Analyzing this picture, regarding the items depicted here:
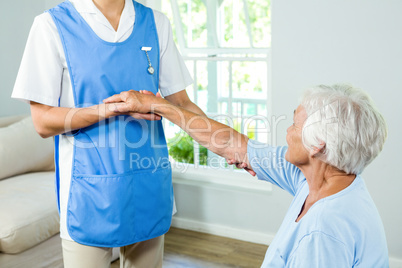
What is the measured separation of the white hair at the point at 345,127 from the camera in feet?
4.21

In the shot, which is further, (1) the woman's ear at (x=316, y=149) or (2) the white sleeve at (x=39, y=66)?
(2) the white sleeve at (x=39, y=66)

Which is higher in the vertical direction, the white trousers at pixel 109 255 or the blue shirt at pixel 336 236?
the blue shirt at pixel 336 236

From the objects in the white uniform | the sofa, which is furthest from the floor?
the white uniform

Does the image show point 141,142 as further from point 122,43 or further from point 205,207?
point 205,207

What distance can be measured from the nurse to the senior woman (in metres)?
0.11

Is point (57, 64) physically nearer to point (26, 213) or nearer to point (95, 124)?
point (95, 124)

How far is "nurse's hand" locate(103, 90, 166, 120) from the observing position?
1.54 meters

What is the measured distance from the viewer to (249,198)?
3383 millimetres

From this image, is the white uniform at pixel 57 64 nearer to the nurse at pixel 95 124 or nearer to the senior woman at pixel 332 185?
the nurse at pixel 95 124

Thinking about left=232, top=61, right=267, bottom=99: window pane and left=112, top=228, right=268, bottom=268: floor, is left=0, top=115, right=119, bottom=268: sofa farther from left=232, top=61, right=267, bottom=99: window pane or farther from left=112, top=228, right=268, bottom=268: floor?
left=232, top=61, right=267, bottom=99: window pane

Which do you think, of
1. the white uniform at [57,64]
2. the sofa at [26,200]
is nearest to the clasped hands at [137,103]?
the white uniform at [57,64]

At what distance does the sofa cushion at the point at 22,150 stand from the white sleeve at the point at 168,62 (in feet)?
5.39

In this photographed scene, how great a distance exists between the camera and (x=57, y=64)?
60.7 inches

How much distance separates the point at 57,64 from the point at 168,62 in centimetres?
42
